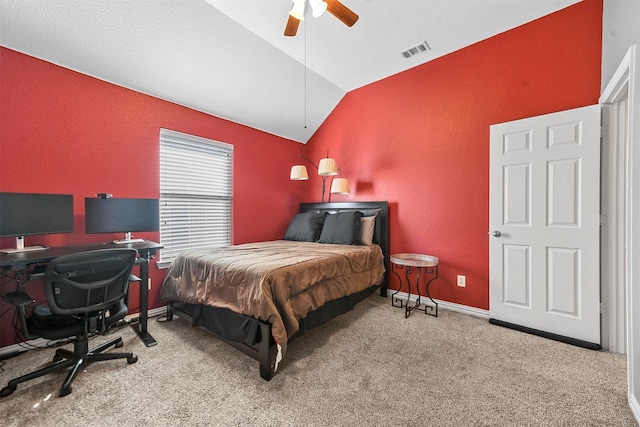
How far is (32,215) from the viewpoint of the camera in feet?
6.59

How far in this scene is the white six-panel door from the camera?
7.02 ft

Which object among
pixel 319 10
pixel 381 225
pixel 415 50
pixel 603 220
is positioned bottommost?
pixel 381 225

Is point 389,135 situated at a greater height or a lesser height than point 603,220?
greater

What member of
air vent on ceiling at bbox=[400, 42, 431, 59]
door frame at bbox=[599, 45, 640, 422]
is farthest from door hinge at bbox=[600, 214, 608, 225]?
air vent on ceiling at bbox=[400, 42, 431, 59]

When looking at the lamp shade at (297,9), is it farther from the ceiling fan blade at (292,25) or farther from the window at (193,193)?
the window at (193,193)

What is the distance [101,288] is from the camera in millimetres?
1700

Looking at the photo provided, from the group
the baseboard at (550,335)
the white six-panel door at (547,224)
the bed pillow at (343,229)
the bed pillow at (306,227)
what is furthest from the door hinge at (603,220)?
the bed pillow at (306,227)

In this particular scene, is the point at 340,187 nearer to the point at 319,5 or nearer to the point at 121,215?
the point at 319,5

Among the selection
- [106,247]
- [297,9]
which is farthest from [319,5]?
[106,247]

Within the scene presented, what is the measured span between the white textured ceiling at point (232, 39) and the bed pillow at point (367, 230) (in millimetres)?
2002

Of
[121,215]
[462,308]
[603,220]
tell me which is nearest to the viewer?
[603,220]

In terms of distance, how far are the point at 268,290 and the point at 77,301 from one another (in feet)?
3.96

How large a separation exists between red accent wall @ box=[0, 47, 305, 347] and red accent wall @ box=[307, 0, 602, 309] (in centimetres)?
225

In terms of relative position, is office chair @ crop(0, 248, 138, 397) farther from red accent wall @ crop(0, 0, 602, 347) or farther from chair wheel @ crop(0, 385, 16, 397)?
red accent wall @ crop(0, 0, 602, 347)
